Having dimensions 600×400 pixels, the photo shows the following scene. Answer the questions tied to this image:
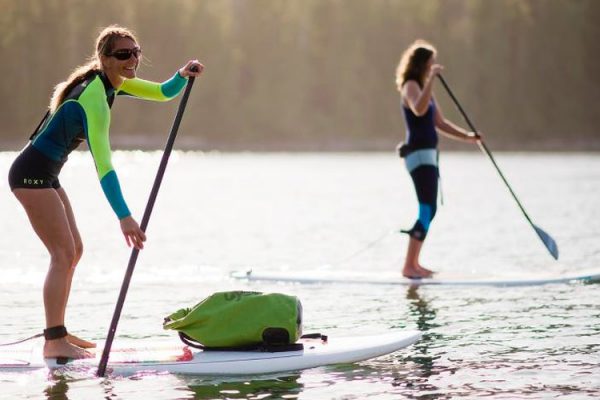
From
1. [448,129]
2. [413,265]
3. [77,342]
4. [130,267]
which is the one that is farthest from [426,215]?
[130,267]

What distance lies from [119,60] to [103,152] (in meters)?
0.68

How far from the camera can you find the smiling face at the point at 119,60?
7.22 meters

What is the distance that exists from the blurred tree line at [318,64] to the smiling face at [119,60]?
83.3 m

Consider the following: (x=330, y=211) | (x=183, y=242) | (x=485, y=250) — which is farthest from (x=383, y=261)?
(x=330, y=211)

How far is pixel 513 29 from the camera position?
342ft

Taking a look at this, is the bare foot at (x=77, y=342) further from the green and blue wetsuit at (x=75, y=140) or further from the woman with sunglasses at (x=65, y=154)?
the green and blue wetsuit at (x=75, y=140)

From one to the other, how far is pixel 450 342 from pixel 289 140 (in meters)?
88.8

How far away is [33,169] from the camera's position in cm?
721

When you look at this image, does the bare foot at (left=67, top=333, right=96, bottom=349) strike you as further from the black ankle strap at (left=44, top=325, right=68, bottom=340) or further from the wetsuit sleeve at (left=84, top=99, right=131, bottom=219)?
the wetsuit sleeve at (left=84, top=99, right=131, bottom=219)

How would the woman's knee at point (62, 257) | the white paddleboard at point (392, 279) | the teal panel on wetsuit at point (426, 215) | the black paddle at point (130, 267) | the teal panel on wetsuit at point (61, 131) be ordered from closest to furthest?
the teal panel on wetsuit at point (61, 131)
the black paddle at point (130, 267)
the woman's knee at point (62, 257)
the teal panel on wetsuit at point (426, 215)
the white paddleboard at point (392, 279)

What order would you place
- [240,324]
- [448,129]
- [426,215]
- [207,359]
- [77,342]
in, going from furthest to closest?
[448,129] → [426,215] → [77,342] → [240,324] → [207,359]

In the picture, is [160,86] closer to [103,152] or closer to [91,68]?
[91,68]

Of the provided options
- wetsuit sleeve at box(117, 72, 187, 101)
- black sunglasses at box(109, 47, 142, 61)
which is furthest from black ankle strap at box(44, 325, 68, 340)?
black sunglasses at box(109, 47, 142, 61)

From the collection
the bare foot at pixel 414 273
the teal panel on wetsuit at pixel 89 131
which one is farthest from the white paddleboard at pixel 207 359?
the bare foot at pixel 414 273
